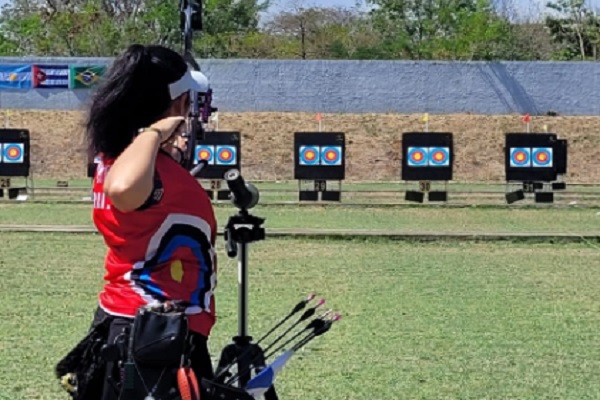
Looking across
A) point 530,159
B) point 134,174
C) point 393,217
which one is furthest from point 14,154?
point 134,174

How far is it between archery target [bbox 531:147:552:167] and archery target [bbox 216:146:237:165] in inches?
214

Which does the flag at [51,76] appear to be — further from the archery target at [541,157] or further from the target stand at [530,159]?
the archery target at [541,157]

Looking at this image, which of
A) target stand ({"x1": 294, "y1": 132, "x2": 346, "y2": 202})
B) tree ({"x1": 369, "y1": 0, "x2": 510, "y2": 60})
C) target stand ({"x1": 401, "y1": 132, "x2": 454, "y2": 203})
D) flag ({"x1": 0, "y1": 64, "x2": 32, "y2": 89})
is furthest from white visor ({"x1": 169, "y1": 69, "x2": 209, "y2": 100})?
tree ({"x1": 369, "y1": 0, "x2": 510, "y2": 60})

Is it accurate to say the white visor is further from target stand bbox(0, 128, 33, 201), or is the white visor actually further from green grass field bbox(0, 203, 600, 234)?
target stand bbox(0, 128, 33, 201)

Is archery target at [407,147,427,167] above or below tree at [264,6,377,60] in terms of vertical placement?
below

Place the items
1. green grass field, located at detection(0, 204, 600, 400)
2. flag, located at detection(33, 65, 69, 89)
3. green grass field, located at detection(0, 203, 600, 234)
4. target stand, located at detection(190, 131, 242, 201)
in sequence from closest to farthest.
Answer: green grass field, located at detection(0, 204, 600, 400) → green grass field, located at detection(0, 203, 600, 234) → target stand, located at detection(190, 131, 242, 201) → flag, located at detection(33, 65, 69, 89)

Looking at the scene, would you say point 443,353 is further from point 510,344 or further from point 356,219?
point 356,219

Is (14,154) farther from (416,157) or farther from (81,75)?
(81,75)

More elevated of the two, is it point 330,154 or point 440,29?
point 440,29

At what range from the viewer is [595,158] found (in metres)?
29.6

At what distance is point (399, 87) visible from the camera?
101 feet

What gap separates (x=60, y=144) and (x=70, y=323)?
74.2 feet

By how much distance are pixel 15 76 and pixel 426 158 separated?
12.8 metres

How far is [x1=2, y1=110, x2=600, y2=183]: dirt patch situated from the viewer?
29.2m
